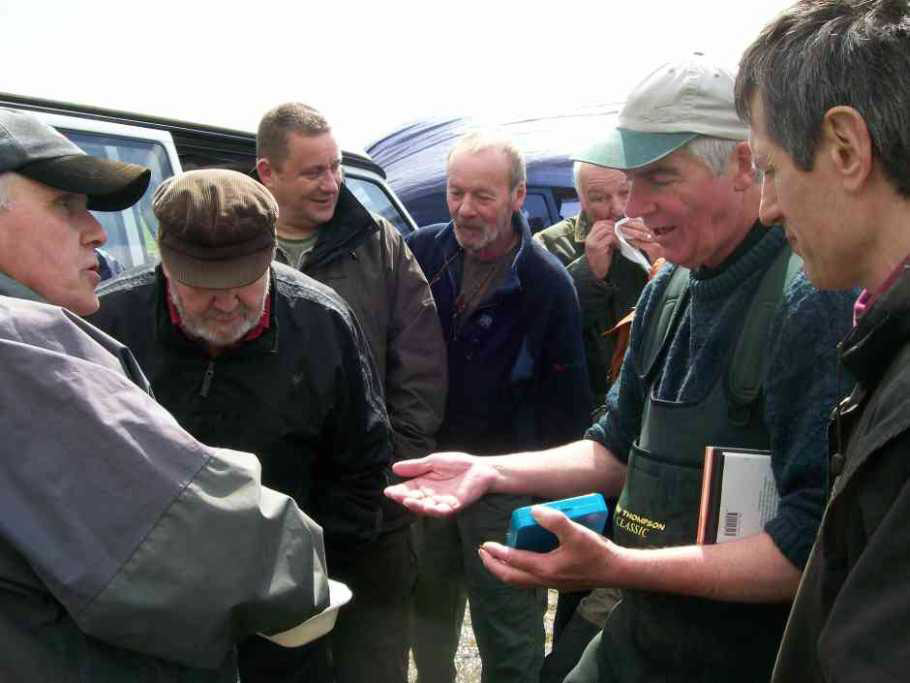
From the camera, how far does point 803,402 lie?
4.79 feet

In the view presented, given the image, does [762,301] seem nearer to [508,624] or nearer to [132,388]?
[132,388]

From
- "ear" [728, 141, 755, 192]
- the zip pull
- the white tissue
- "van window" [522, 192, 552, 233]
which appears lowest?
"van window" [522, 192, 552, 233]

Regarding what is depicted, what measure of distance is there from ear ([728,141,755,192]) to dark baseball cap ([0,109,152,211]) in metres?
1.25

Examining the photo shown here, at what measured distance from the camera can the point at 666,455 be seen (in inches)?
65.8

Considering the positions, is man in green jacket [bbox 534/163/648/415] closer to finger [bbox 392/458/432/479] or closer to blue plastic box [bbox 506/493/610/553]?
finger [bbox 392/458/432/479]

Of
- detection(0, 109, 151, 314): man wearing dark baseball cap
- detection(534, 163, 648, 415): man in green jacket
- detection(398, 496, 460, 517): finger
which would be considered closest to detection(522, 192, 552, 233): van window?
detection(534, 163, 648, 415): man in green jacket

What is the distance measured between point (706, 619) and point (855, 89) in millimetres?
980

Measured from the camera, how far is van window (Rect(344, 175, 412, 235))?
4793 mm

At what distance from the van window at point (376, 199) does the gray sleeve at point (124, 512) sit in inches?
137

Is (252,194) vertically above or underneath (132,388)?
above

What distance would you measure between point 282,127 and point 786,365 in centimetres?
237

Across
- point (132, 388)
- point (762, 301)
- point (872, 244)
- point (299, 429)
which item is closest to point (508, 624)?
point (299, 429)

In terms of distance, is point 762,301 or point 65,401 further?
point 762,301

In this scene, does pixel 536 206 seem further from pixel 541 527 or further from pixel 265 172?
pixel 541 527
